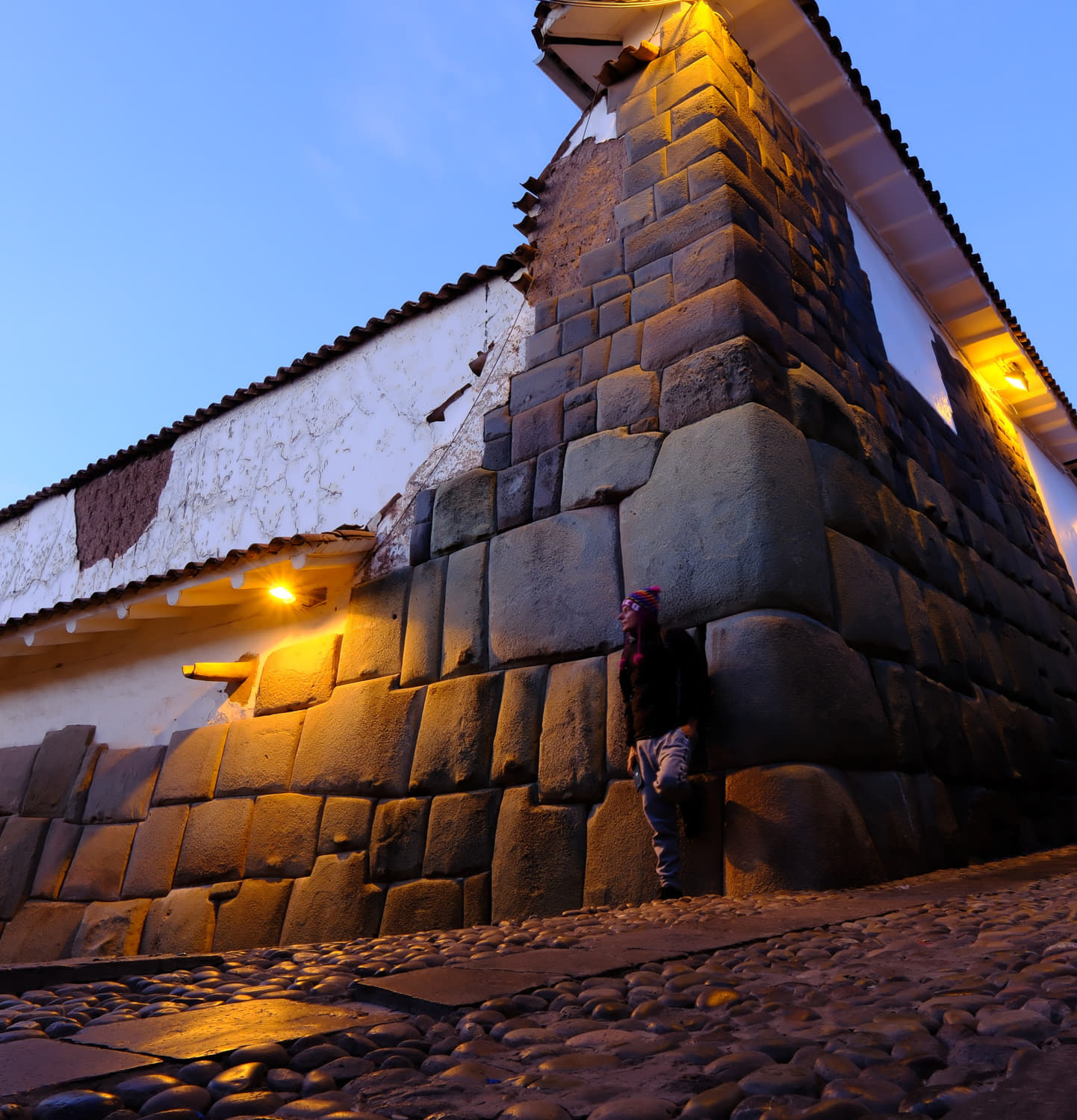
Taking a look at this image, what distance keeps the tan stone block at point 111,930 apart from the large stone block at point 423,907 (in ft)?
6.49

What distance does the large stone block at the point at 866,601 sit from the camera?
3.83 meters

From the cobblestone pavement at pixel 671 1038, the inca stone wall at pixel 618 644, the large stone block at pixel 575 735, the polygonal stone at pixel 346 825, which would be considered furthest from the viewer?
the polygonal stone at pixel 346 825

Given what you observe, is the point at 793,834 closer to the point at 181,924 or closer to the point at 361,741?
the point at 361,741

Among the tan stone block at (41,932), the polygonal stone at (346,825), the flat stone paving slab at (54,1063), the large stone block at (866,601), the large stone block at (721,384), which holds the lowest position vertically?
the flat stone paving slab at (54,1063)

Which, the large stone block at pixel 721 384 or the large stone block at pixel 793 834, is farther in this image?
the large stone block at pixel 721 384

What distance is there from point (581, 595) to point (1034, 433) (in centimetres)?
849

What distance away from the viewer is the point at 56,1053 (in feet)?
4.30

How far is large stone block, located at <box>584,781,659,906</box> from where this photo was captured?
3.37 m

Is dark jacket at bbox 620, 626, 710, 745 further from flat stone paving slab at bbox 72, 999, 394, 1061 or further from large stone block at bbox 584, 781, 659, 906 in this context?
flat stone paving slab at bbox 72, 999, 394, 1061

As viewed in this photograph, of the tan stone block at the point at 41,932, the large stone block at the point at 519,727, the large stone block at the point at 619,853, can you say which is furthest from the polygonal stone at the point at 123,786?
the large stone block at the point at 619,853

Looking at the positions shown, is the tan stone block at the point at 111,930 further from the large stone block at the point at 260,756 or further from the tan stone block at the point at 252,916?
the large stone block at the point at 260,756

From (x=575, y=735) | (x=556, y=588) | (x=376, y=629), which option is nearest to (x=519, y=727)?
(x=575, y=735)

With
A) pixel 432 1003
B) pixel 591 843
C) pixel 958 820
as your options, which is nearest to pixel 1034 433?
pixel 958 820

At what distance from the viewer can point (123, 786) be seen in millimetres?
5805
